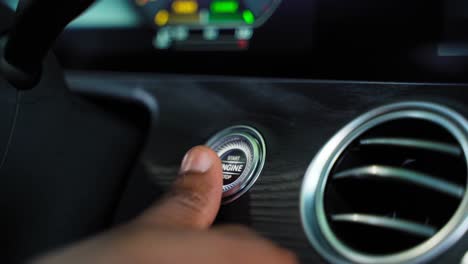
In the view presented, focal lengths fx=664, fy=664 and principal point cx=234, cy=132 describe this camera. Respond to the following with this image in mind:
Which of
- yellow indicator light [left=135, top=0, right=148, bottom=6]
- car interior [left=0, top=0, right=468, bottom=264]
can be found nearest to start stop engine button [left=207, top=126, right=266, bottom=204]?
car interior [left=0, top=0, right=468, bottom=264]

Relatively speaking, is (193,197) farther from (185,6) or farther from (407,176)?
(185,6)

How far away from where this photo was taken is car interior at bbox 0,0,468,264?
0.59m

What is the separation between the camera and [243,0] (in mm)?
818

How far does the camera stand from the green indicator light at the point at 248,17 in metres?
0.81

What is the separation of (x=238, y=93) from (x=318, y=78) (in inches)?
3.9

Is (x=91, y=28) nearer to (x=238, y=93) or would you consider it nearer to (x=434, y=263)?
(x=238, y=93)

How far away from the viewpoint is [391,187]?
1.98 ft

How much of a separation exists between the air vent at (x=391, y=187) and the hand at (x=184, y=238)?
0.19 feet

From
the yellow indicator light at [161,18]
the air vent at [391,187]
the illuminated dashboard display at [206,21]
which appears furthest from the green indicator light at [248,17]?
the air vent at [391,187]

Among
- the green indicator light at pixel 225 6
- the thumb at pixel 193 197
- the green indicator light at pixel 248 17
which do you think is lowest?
the thumb at pixel 193 197

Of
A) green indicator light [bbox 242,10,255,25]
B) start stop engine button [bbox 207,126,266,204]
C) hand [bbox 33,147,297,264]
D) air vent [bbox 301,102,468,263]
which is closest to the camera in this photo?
hand [bbox 33,147,297,264]

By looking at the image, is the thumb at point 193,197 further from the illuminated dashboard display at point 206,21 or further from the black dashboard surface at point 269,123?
the illuminated dashboard display at point 206,21

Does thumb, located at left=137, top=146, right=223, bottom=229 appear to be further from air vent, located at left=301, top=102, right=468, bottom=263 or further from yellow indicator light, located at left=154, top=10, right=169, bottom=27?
yellow indicator light, located at left=154, top=10, right=169, bottom=27

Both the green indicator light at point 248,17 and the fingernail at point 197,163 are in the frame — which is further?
the green indicator light at point 248,17
